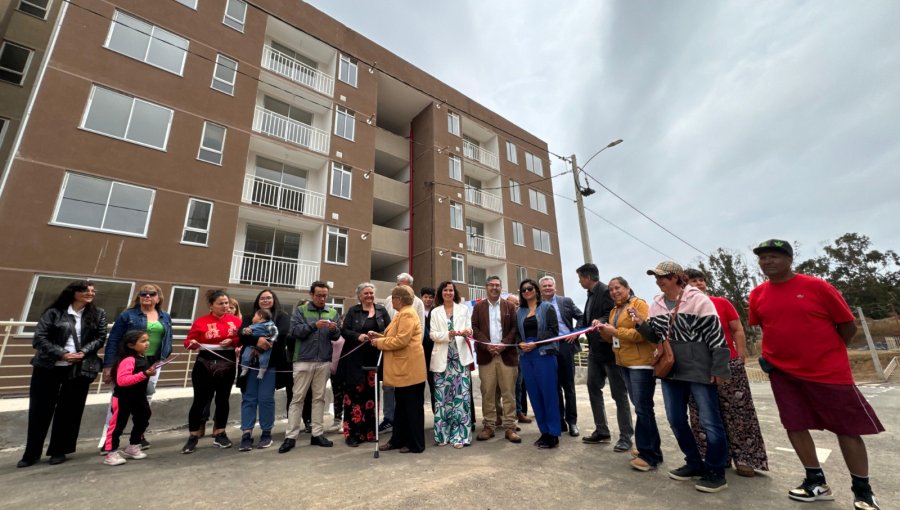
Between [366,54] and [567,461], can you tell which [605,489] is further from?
[366,54]

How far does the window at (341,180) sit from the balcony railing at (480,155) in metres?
7.49

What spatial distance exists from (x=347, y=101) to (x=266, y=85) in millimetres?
3259

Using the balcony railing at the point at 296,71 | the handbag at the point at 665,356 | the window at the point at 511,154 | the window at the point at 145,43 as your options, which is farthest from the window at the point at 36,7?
the handbag at the point at 665,356

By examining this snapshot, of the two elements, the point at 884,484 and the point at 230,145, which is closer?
the point at 884,484

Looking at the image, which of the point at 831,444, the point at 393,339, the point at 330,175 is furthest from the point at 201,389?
the point at 330,175

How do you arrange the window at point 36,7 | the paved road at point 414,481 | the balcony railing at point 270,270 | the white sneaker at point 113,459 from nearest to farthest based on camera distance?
the paved road at point 414,481 → the white sneaker at point 113,459 → the balcony railing at point 270,270 → the window at point 36,7

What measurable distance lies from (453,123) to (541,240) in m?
8.45

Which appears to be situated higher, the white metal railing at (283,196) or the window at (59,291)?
the white metal railing at (283,196)

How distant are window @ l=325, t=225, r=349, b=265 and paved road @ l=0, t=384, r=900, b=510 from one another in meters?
9.81

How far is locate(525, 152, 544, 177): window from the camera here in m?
23.3

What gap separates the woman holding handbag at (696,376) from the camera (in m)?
2.77

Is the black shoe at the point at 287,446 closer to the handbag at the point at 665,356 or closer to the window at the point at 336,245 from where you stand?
the handbag at the point at 665,356

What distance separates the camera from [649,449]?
3205 mm

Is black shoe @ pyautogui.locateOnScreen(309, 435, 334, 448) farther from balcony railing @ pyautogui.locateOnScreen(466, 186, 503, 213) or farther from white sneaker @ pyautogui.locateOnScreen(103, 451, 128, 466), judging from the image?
balcony railing @ pyautogui.locateOnScreen(466, 186, 503, 213)
